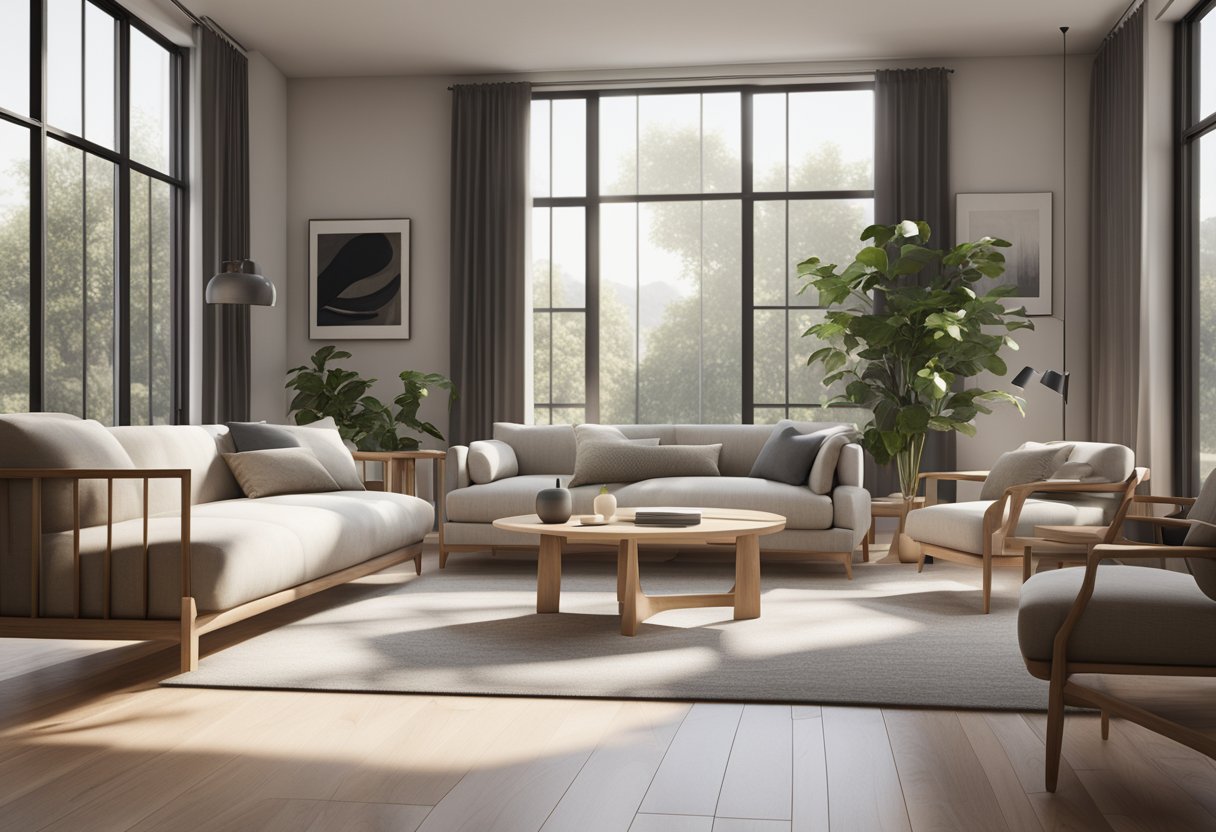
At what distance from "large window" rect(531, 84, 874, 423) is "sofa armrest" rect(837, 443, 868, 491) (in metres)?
1.96

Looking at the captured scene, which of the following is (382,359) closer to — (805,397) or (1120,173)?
(805,397)

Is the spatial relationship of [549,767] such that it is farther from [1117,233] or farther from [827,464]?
[1117,233]

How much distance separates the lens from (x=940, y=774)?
2.48 meters

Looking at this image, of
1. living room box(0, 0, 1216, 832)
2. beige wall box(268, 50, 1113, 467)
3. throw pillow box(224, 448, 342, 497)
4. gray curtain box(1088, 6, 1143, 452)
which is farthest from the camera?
beige wall box(268, 50, 1113, 467)

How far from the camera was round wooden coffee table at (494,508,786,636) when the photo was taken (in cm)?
408

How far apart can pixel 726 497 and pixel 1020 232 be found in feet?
10.6

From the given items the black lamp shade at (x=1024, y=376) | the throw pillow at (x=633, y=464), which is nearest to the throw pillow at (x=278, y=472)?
the throw pillow at (x=633, y=464)

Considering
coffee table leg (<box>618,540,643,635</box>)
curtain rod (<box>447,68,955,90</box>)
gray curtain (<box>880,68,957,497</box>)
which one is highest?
curtain rod (<box>447,68,955,90</box>)

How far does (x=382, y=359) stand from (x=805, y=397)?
3.10 metres

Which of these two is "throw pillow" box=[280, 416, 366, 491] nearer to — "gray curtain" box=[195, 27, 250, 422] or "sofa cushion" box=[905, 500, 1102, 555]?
"gray curtain" box=[195, 27, 250, 422]

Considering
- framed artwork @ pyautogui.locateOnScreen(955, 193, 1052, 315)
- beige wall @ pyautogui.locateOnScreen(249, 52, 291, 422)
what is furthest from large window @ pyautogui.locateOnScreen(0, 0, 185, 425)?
framed artwork @ pyautogui.locateOnScreen(955, 193, 1052, 315)

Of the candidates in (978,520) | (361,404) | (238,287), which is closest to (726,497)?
(978,520)

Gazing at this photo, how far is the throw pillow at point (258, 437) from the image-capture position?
17.1 ft

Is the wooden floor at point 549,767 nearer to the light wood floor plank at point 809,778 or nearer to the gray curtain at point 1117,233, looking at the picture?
the light wood floor plank at point 809,778
